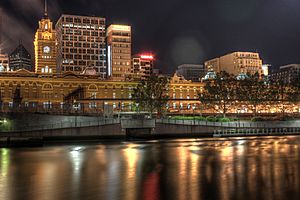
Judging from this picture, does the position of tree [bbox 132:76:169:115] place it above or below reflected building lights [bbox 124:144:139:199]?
Result: above

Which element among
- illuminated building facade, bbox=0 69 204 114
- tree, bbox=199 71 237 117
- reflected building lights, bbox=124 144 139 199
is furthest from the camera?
illuminated building facade, bbox=0 69 204 114

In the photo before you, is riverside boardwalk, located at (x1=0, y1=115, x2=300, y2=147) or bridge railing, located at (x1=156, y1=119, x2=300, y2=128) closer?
riverside boardwalk, located at (x1=0, y1=115, x2=300, y2=147)

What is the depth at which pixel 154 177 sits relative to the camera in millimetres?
24797

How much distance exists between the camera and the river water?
19734mm

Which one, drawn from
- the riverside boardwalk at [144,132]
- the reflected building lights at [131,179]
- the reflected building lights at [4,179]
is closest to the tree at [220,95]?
the riverside boardwalk at [144,132]

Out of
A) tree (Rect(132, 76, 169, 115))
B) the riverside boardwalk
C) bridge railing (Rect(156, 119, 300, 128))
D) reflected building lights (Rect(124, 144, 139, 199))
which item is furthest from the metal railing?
reflected building lights (Rect(124, 144, 139, 199))

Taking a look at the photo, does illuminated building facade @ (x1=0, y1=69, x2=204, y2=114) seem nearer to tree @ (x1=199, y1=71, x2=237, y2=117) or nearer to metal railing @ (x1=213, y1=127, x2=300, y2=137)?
tree @ (x1=199, y1=71, x2=237, y2=117)

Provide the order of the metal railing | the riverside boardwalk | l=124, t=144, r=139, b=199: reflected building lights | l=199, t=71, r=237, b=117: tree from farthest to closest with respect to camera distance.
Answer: l=199, t=71, r=237, b=117: tree → the metal railing → the riverside boardwalk → l=124, t=144, r=139, b=199: reflected building lights

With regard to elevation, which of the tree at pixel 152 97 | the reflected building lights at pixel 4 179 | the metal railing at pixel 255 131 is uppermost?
the tree at pixel 152 97

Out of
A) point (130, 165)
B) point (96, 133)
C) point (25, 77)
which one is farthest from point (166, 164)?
point (25, 77)

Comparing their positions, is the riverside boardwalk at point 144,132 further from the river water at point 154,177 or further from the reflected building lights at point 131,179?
the reflected building lights at point 131,179

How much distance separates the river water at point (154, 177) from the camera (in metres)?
19.7

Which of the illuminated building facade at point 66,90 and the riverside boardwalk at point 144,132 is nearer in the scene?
the riverside boardwalk at point 144,132

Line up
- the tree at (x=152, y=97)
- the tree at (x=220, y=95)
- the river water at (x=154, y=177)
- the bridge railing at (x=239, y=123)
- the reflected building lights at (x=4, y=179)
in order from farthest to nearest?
the tree at (x=220, y=95)
the tree at (x=152, y=97)
the bridge railing at (x=239, y=123)
the reflected building lights at (x=4, y=179)
the river water at (x=154, y=177)
